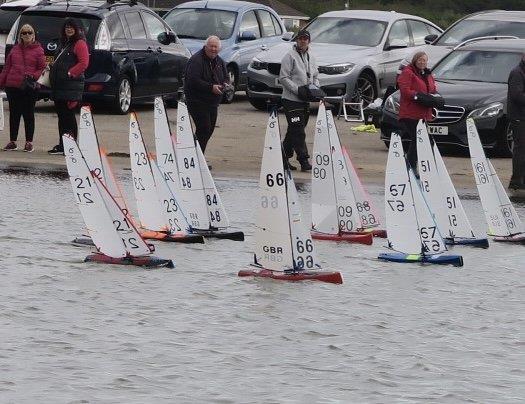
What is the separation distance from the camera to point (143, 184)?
1552cm

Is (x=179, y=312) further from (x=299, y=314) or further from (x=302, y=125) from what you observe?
(x=302, y=125)

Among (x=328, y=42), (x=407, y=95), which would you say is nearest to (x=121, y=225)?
(x=407, y=95)

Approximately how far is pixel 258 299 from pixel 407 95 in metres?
7.92

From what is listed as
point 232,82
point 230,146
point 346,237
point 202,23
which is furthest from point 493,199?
point 202,23

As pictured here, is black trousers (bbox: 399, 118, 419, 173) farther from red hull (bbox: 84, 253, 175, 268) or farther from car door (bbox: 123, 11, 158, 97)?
car door (bbox: 123, 11, 158, 97)

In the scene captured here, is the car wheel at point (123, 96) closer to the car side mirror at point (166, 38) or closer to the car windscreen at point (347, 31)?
the car side mirror at point (166, 38)

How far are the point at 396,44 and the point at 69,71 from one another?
10.3m

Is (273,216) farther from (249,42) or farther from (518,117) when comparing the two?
(249,42)

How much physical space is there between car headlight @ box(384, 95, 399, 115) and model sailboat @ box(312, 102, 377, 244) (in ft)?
25.4

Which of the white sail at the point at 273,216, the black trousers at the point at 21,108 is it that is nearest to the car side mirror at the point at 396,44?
the black trousers at the point at 21,108

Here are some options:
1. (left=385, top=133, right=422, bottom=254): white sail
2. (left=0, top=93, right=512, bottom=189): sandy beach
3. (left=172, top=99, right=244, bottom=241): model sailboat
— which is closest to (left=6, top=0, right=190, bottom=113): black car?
(left=0, top=93, right=512, bottom=189): sandy beach

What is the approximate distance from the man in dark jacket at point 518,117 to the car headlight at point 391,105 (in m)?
2.95

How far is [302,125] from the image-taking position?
2202cm

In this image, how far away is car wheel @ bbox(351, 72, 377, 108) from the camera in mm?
29797
